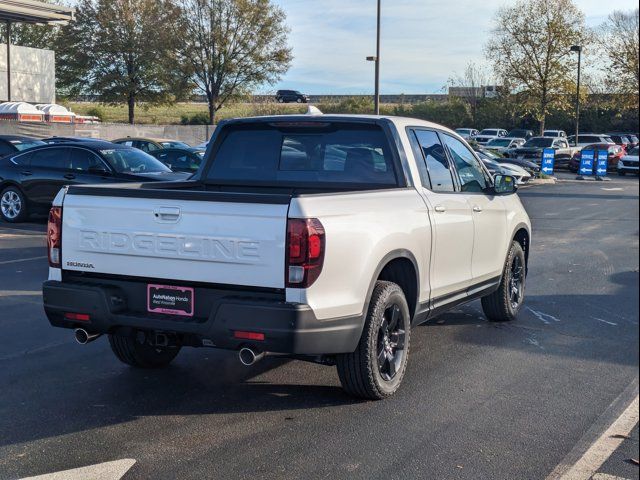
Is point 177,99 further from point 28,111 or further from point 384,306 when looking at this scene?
point 384,306

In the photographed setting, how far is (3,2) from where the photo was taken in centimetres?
3959

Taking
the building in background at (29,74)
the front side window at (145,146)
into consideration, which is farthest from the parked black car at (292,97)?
the front side window at (145,146)

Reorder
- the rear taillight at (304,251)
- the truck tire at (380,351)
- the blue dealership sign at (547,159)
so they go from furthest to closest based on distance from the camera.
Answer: the blue dealership sign at (547,159) < the truck tire at (380,351) < the rear taillight at (304,251)

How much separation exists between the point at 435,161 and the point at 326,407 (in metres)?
2.29

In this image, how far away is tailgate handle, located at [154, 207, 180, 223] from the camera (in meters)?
5.00

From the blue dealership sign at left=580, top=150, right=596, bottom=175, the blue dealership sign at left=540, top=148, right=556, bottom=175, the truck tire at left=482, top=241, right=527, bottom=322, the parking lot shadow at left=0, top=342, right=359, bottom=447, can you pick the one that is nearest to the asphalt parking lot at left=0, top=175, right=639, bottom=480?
the parking lot shadow at left=0, top=342, right=359, bottom=447

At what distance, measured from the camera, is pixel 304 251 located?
4715 mm

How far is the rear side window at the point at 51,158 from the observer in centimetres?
1577

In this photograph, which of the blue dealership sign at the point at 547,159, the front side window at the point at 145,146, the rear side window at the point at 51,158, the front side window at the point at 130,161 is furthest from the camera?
the blue dealership sign at the point at 547,159

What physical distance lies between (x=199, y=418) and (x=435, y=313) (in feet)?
6.84

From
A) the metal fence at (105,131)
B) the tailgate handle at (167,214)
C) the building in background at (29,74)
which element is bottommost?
the tailgate handle at (167,214)

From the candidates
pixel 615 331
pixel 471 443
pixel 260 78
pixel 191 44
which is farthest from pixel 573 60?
pixel 471 443

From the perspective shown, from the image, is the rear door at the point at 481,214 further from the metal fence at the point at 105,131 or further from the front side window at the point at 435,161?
the metal fence at the point at 105,131

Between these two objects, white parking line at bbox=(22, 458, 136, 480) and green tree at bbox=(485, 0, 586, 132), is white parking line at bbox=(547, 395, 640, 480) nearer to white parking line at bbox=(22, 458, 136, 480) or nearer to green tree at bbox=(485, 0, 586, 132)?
white parking line at bbox=(22, 458, 136, 480)
